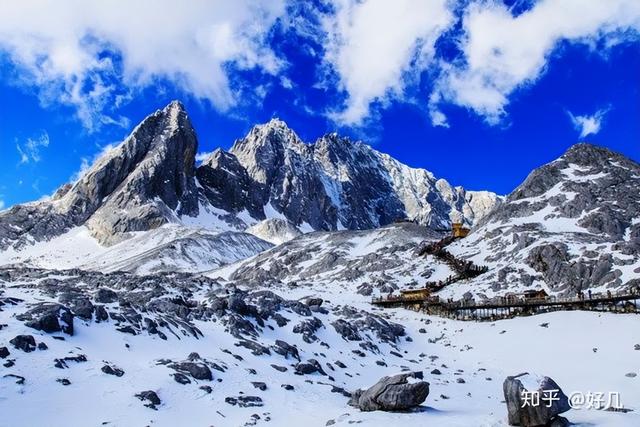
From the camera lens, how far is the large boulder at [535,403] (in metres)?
18.9

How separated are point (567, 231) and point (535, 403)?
78.5 metres

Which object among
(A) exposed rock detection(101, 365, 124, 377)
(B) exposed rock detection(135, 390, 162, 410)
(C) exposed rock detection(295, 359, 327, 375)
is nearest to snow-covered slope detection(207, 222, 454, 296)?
(C) exposed rock detection(295, 359, 327, 375)

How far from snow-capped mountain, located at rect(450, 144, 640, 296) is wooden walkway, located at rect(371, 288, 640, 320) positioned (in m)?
7.17

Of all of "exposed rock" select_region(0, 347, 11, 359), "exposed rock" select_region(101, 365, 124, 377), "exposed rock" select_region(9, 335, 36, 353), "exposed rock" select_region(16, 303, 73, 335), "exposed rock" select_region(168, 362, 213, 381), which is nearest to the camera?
"exposed rock" select_region(0, 347, 11, 359)

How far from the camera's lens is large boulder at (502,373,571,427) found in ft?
61.9

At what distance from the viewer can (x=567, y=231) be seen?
89.9 m

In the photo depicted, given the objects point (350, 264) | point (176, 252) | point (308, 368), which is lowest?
point (308, 368)

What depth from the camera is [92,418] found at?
20.8 meters

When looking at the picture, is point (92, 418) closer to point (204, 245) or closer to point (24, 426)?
point (24, 426)

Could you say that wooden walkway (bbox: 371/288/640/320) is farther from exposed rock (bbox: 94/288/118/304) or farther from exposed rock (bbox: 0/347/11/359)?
exposed rock (bbox: 0/347/11/359)

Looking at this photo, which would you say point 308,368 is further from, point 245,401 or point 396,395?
point 396,395

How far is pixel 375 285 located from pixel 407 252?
25.1 m

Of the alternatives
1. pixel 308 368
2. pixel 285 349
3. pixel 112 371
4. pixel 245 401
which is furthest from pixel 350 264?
pixel 112 371

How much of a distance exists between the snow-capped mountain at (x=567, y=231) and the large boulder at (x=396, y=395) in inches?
1857
